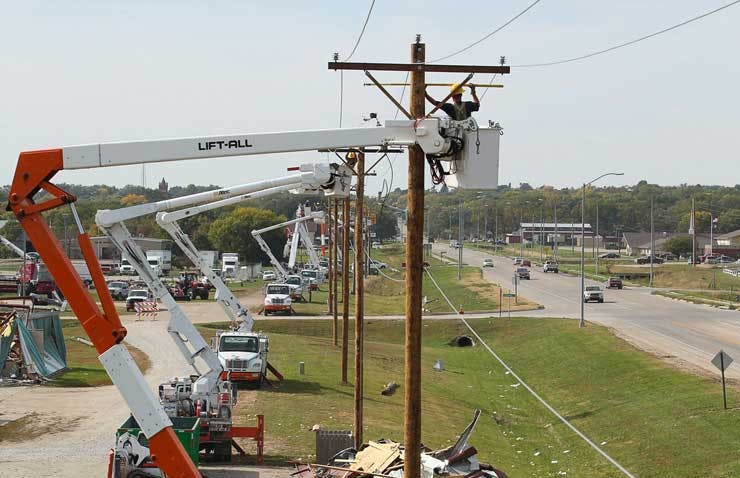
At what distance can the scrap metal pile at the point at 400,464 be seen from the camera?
19.1 metres

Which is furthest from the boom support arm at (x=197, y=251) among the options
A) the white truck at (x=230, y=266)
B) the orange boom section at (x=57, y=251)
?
the white truck at (x=230, y=266)

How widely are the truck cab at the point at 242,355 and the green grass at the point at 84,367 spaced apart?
4.86m

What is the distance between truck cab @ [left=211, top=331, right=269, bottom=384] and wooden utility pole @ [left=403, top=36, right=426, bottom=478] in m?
19.2

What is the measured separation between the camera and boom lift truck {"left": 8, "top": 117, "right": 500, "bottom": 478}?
14.9 meters

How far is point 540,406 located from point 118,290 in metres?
47.1

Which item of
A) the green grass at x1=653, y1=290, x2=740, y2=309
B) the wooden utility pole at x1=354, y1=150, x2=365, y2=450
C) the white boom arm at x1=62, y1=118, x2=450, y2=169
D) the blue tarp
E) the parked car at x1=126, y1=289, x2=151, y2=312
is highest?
the white boom arm at x1=62, y1=118, x2=450, y2=169

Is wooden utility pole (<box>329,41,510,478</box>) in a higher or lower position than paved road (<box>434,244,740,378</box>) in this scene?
higher

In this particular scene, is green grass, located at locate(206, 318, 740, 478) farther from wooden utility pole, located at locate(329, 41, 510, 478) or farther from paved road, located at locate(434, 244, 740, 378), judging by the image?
wooden utility pole, located at locate(329, 41, 510, 478)

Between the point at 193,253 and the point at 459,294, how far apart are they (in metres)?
55.5

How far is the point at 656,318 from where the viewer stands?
63.3 metres

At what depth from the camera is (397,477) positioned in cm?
1895

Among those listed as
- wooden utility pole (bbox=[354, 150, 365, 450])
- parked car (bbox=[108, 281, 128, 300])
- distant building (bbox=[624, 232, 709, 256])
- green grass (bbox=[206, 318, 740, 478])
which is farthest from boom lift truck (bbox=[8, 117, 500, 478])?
distant building (bbox=[624, 232, 709, 256])

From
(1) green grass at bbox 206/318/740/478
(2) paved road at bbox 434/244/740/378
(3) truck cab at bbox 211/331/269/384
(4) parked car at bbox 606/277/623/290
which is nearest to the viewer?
(1) green grass at bbox 206/318/740/478

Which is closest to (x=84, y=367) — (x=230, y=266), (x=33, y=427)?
(x=33, y=427)
